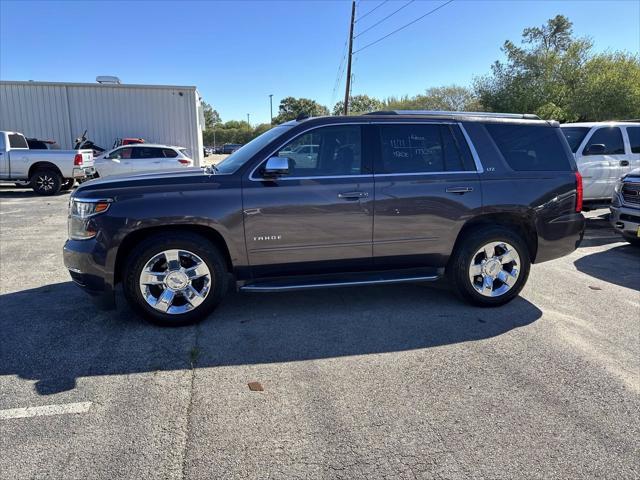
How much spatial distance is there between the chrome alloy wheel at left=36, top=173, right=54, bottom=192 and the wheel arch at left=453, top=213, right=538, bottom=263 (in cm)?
1361

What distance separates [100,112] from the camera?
814 inches

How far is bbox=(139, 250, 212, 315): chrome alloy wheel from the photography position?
401 centimetres

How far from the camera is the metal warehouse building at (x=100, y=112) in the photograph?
795 inches

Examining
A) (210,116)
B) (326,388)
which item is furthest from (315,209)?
(210,116)

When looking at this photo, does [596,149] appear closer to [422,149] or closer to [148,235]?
[422,149]

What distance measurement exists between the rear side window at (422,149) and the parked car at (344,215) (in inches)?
0.4

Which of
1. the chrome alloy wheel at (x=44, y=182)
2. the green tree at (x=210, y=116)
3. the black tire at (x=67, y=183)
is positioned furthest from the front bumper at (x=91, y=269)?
the green tree at (x=210, y=116)

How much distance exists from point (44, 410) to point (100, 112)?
68.0 feet

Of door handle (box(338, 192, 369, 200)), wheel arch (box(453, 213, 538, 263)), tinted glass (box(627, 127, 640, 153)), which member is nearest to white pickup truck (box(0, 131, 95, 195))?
door handle (box(338, 192, 369, 200))

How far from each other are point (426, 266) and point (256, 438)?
261 cm

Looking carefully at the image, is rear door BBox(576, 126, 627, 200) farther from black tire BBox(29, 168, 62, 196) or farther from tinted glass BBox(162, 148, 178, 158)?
black tire BBox(29, 168, 62, 196)

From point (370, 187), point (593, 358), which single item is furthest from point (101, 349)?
point (593, 358)

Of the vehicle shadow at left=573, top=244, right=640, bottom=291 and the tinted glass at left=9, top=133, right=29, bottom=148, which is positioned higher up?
the tinted glass at left=9, top=133, right=29, bottom=148

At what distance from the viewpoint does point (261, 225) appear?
13.4 feet
